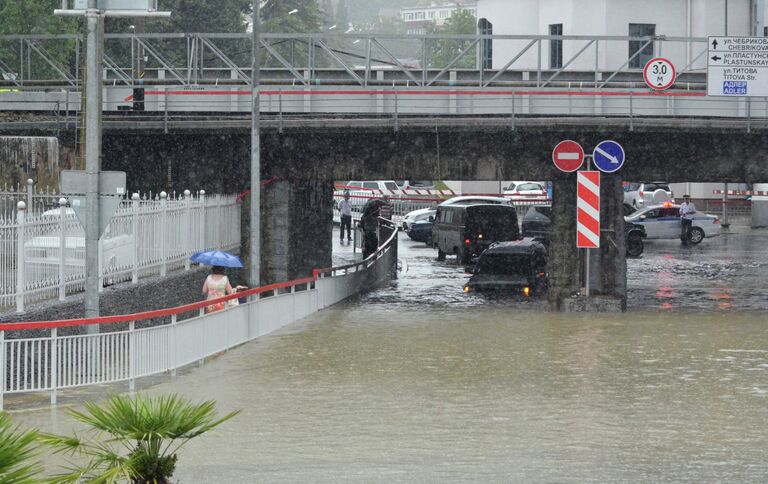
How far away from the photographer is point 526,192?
7094cm

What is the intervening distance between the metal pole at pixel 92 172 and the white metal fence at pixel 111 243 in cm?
96

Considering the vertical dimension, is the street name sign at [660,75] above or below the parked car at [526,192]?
above

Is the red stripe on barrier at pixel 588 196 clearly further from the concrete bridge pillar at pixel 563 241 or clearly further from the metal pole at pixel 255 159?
the metal pole at pixel 255 159

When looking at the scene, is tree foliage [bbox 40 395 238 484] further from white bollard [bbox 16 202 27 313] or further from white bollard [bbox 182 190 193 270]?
white bollard [bbox 182 190 193 270]

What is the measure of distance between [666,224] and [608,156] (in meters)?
24.8

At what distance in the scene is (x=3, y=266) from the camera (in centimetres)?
1805

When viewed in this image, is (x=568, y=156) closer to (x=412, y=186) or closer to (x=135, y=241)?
(x=135, y=241)

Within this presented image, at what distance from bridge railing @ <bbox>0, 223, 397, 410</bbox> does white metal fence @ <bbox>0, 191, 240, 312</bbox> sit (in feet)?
2.39

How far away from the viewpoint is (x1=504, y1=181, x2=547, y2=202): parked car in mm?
68650

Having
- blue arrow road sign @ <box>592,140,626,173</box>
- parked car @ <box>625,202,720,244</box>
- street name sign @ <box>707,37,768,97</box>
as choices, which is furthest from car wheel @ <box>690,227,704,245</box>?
blue arrow road sign @ <box>592,140,626,173</box>

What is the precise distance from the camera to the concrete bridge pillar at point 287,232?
33312 mm

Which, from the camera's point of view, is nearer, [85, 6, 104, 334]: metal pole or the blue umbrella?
[85, 6, 104, 334]: metal pole

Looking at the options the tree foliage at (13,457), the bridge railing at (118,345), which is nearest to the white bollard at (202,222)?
the bridge railing at (118,345)

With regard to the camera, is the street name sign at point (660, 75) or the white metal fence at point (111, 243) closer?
the white metal fence at point (111, 243)
